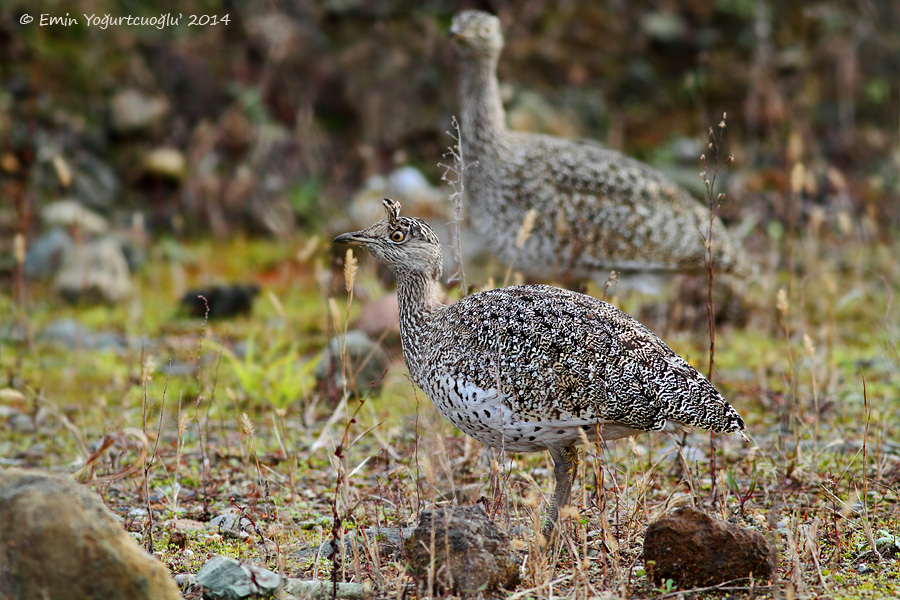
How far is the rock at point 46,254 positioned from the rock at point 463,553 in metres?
7.41

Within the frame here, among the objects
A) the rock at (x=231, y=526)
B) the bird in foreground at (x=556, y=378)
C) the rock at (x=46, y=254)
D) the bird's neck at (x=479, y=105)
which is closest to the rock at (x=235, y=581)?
the rock at (x=231, y=526)

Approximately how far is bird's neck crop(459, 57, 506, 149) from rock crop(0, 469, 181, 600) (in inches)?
194

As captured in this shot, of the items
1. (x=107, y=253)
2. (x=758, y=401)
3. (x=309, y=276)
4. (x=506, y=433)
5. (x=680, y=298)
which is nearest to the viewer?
(x=506, y=433)

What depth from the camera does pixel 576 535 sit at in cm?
453

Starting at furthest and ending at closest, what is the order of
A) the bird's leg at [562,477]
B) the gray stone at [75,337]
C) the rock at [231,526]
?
the gray stone at [75,337]
the rock at [231,526]
the bird's leg at [562,477]

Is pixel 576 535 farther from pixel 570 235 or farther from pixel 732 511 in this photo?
pixel 570 235

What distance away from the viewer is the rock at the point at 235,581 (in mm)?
3885

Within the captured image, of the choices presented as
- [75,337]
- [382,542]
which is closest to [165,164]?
[75,337]

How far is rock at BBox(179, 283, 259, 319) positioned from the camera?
30.3ft

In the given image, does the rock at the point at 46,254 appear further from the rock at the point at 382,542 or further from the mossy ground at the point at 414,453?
the rock at the point at 382,542

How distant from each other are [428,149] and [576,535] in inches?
291

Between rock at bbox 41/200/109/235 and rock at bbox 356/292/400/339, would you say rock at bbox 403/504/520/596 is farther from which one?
rock at bbox 41/200/109/235

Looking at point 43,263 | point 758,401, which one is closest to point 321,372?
point 758,401

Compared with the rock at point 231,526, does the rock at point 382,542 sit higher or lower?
higher
